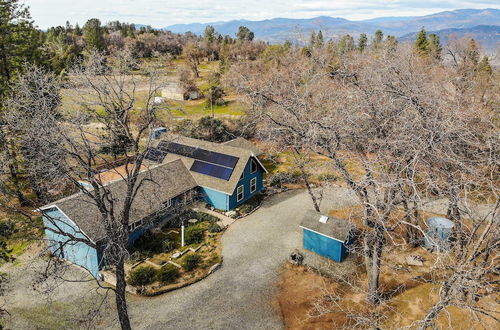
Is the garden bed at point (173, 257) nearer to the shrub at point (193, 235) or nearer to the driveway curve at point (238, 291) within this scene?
the shrub at point (193, 235)

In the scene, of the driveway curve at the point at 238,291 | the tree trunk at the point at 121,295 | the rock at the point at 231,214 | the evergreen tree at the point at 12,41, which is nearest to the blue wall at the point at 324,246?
the driveway curve at the point at 238,291

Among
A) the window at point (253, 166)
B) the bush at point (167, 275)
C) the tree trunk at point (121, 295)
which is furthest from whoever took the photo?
the window at point (253, 166)

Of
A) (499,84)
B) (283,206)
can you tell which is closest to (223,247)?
(283,206)

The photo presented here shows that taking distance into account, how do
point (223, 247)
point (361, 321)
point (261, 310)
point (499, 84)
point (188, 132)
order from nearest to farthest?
point (361, 321) → point (261, 310) → point (223, 247) → point (499, 84) → point (188, 132)

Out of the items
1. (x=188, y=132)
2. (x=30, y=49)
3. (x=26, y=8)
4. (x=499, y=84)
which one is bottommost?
(x=188, y=132)

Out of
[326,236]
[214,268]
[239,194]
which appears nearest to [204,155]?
[239,194]

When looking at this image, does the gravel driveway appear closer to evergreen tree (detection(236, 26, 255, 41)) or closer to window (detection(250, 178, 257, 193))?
window (detection(250, 178, 257, 193))

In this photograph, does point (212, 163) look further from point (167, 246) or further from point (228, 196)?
point (167, 246)

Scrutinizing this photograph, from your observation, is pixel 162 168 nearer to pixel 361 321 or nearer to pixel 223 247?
pixel 223 247
